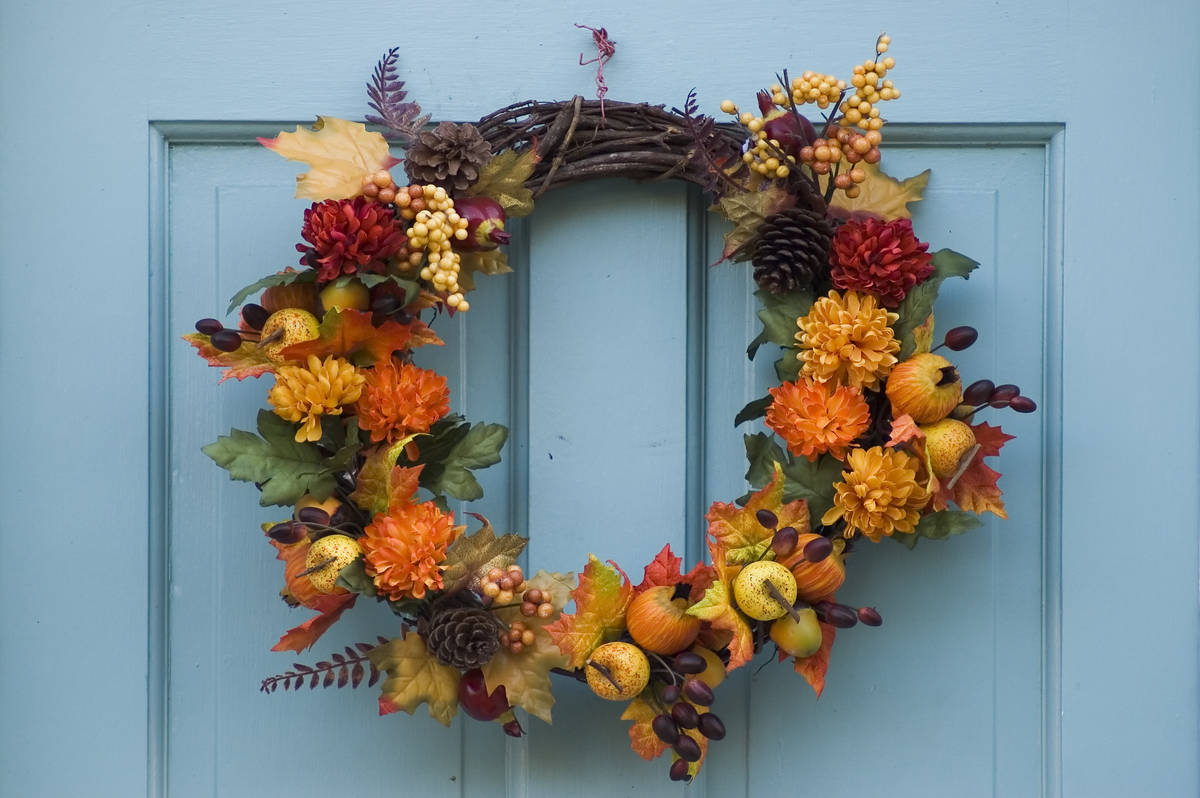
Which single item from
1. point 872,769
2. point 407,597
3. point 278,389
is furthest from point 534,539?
point 872,769

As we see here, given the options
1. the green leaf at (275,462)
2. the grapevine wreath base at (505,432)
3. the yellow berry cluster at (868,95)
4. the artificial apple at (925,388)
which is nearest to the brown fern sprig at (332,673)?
the grapevine wreath base at (505,432)

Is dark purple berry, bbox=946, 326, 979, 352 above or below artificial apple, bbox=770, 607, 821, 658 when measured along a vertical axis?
above

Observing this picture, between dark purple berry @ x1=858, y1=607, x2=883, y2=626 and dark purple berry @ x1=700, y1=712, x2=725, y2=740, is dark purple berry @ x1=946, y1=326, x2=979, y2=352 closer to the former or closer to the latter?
dark purple berry @ x1=858, y1=607, x2=883, y2=626

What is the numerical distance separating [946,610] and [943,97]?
0.44 meters

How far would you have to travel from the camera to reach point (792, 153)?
74 centimetres

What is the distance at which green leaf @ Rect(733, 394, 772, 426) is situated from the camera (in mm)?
780

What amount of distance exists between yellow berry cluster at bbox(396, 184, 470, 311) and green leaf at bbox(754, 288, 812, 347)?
25 centimetres

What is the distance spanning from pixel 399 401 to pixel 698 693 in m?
0.31

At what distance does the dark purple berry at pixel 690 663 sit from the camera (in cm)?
70

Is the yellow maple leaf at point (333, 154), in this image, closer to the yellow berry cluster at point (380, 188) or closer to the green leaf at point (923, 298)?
the yellow berry cluster at point (380, 188)

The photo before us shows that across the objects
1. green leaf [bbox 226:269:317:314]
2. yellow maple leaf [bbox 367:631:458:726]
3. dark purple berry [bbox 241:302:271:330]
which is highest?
green leaf [bbox 226:269:317:314]

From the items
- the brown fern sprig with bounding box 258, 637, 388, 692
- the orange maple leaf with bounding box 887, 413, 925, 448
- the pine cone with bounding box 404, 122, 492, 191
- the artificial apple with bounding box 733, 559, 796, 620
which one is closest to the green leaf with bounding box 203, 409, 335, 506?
the brown fern sprig with bounding box 258, 637, 388, 692

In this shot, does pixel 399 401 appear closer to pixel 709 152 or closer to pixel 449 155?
pixel 449 155
